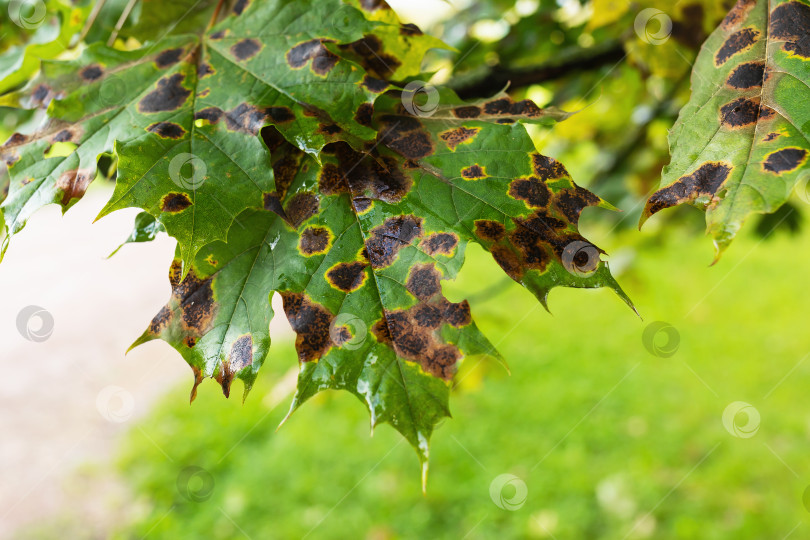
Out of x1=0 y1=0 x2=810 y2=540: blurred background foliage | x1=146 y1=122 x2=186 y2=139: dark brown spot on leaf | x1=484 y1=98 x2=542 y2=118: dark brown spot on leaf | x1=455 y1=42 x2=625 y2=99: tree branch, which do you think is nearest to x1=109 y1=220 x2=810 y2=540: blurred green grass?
x1=0 y1=0 x2=810 y2=540: blurred background foliage

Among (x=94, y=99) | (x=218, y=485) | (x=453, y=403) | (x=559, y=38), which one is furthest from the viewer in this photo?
(x=453, y=403)

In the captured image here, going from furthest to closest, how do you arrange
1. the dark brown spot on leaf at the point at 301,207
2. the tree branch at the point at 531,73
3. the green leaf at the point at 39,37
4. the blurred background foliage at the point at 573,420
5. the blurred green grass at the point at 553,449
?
1. the blurred green grass at the point at 553,449
2. the blurred background foliage at the point at 573,420
3. the tree branch at the point at 531,73
4. the green leaf at the point at 39,37
5. the dark brown spot on leaf at the point at 301,207

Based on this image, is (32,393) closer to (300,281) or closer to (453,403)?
(453,403)

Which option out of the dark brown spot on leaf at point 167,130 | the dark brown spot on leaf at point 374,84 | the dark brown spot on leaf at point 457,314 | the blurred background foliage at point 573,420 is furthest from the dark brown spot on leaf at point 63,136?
the blurred background foliage at point 573,420

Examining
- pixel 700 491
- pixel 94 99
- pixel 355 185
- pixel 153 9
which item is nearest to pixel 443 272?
pixel 355 185

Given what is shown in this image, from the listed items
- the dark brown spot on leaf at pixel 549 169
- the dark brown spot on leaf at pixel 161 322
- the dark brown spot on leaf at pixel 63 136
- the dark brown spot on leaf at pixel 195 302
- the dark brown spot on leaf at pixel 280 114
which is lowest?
the dark brown spot on leaf at pixel 161 322

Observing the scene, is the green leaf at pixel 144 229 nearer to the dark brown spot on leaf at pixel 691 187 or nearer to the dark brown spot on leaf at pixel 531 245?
the dark brown spot on leaf at pixel 531 245

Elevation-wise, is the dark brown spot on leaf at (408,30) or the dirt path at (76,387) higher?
the dark brown spot on leaf at (408,30)
